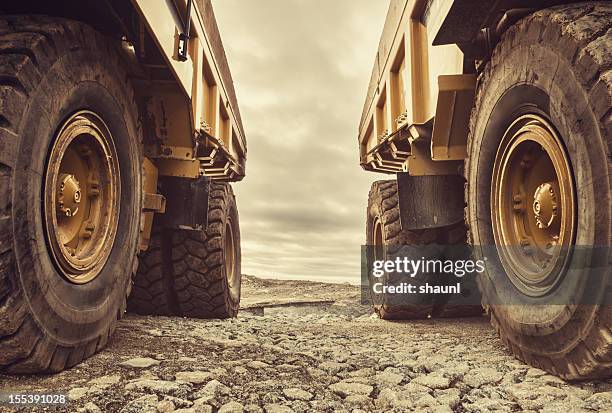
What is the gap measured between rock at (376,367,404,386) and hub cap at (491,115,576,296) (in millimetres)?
637

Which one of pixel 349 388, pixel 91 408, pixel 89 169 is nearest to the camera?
pixel 91 408

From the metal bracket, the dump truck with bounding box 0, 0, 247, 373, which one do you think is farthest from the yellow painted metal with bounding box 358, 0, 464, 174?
the metal bracket

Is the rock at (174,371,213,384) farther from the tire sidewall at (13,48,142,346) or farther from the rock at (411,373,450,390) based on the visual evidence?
the rock at (411,373,450,390)

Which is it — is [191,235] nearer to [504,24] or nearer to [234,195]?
[234,195]

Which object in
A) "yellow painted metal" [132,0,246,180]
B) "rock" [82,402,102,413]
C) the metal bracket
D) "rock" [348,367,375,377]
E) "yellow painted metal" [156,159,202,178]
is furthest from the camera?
"yellow painted metal" [156,159,202,178]

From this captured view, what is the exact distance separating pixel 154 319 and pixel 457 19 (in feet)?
8.75

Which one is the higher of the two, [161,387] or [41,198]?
[41,198]

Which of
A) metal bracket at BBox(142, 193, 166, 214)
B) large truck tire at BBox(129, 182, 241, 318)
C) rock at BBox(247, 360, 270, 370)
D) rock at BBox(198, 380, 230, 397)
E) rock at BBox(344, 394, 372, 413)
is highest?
metal bracket at BBox(142, 193, 166, 214)

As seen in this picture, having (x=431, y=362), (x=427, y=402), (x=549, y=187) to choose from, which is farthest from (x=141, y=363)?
(x=549, y=187)

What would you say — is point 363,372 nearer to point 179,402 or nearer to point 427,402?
point 427,402

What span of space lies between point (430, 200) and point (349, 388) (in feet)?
6.20

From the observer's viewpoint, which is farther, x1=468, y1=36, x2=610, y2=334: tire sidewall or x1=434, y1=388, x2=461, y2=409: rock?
x1=434, y1=388, x2=461, y2=409: rock

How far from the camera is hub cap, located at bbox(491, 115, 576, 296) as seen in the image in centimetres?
168

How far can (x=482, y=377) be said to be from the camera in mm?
1891
